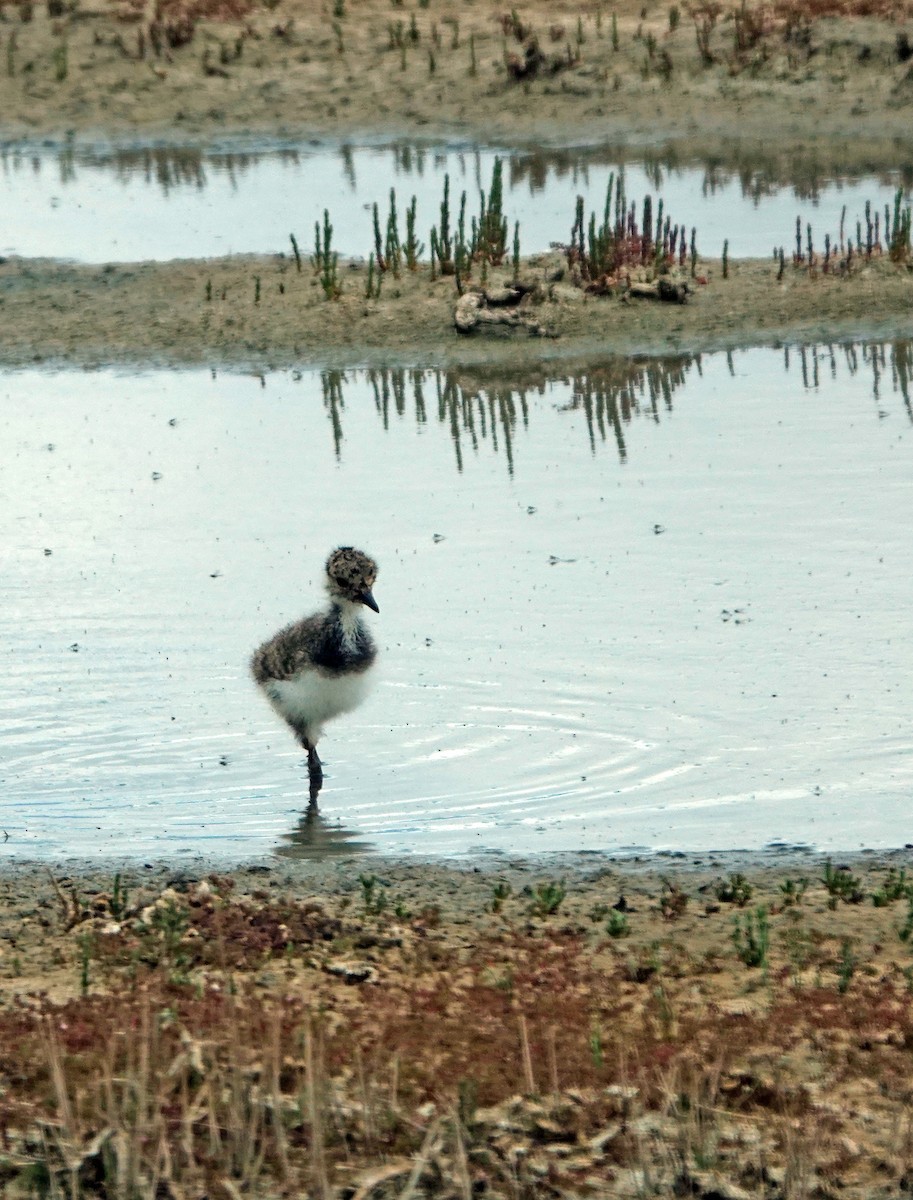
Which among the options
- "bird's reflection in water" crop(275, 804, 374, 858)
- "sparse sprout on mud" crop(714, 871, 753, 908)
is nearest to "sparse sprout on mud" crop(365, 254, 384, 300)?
"bird's reflection in water" crop(275, 804, 374, 858)

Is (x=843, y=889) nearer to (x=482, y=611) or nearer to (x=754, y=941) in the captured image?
(x=754, y=941)

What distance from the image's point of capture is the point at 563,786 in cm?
832

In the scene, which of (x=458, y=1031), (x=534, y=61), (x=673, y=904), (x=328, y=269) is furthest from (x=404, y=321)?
(x=458, y=1031)

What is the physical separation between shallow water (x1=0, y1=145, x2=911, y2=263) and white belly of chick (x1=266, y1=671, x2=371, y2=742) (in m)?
11.1

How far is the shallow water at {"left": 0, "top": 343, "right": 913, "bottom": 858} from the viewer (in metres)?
8.21

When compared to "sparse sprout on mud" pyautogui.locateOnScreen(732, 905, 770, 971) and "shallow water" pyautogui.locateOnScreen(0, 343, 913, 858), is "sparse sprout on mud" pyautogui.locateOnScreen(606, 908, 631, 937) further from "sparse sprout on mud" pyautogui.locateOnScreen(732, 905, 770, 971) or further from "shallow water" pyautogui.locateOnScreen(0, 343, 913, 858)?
"shallow water" pyautogui.locateOnScreen(0, 343, 913, 858)

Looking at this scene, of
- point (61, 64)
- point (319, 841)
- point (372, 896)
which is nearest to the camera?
point (372, 896)

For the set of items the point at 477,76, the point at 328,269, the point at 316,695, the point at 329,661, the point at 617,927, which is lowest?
the point at 617,927

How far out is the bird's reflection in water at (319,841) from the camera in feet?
25.8

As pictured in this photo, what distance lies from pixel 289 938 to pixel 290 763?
2.54 meters

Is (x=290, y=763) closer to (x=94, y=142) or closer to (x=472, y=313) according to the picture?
(x=472, y=313)

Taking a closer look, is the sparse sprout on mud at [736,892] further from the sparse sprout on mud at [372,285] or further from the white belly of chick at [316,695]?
the sparse sprout on mud at [372,285]

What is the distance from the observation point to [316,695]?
8.45m

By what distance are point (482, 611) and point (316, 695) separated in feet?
6.43
